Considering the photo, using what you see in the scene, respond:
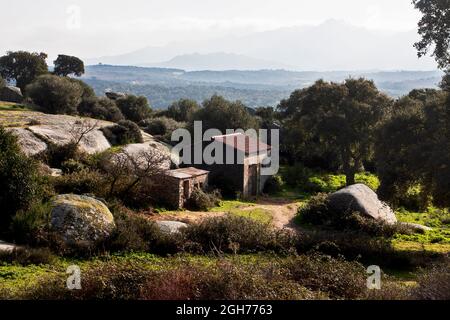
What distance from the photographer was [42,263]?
659 inches

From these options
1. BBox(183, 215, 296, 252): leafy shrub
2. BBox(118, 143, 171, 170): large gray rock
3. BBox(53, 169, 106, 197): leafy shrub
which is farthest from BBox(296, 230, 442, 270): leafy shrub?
BBox(118, 143, 171, 170): large gray rock

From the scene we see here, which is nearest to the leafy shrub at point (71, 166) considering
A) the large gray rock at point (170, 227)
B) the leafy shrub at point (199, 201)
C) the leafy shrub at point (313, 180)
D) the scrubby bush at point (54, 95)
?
the leafy shrub at point (199, 201)

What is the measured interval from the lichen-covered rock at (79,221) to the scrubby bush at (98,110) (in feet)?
116

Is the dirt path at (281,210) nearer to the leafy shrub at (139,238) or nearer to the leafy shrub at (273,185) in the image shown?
the leafy shrub at (273,185)

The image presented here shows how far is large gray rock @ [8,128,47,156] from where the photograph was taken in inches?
1204

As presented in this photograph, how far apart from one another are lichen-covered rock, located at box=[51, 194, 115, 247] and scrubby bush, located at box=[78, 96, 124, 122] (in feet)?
116

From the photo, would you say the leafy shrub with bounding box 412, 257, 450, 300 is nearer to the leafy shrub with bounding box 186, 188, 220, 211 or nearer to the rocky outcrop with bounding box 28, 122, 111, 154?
the leafy shrub with bounding box 186, 188, 220, 211

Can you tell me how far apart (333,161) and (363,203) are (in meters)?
25.9

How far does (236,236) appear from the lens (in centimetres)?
2170

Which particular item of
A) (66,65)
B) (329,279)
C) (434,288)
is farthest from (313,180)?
(66,65)

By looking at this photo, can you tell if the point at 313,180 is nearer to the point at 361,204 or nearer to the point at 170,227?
the point at 361,204
